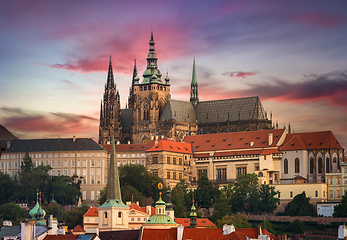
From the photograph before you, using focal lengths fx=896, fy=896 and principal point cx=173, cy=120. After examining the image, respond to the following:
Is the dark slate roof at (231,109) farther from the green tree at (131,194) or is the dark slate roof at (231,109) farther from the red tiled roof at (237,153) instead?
the green tree at (131,194)

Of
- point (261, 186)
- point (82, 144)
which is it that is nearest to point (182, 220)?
point (261, 186)

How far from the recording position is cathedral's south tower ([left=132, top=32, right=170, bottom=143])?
19400 cm

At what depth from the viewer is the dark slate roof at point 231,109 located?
19025cm

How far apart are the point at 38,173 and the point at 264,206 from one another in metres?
48.6

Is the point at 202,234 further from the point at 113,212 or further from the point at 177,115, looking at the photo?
the point at 177,115

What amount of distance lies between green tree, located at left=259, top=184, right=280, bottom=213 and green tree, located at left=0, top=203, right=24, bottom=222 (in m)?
42.2

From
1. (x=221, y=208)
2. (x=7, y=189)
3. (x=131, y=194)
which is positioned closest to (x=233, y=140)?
(x=221, y=208)

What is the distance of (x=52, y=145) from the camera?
189m

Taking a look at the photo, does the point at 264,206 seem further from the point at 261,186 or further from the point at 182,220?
the point at 182,220

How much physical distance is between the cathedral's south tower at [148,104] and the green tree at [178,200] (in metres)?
34.8

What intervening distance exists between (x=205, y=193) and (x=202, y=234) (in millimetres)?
62118

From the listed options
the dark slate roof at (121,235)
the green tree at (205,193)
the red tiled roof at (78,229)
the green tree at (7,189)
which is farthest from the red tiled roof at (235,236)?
the green tree at (7,189)

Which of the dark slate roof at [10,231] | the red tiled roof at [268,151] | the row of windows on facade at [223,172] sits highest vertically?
the red tiled roof at [268,151]

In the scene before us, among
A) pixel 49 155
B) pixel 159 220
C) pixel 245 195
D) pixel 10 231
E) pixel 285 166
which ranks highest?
pixel 49 155
